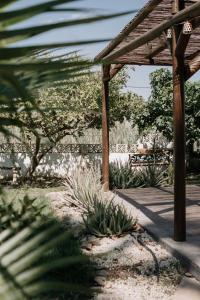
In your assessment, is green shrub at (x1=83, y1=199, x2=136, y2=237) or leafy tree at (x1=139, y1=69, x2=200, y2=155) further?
leafy tree at (x1=139, y1=69, x2=200, y2=155)

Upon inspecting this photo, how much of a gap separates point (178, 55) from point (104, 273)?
2724mm

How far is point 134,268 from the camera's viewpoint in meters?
4.62

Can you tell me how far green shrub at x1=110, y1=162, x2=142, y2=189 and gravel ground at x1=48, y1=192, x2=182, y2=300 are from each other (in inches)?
188

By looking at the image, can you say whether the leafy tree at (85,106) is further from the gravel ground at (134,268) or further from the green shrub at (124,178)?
the gravel ground at (134,268)

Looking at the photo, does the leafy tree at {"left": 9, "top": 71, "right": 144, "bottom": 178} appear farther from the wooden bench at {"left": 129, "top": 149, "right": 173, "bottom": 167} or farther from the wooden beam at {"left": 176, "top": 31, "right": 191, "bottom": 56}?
the wooden beam at {"left": 176, "top": 31, "right": 191, "bottom": 56}

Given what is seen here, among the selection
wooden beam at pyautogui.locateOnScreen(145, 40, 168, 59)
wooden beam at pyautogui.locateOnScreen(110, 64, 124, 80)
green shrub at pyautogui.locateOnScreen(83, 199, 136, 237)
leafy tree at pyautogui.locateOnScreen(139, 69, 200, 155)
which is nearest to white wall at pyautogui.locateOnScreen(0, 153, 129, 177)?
leafy tree at pyautogui.locateOnScreen(139, 69, 200, 155)

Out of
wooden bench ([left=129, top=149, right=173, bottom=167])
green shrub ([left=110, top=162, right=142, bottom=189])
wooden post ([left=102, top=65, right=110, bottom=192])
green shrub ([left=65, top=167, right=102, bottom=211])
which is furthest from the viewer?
wooden bench ([left=129, top=149, right=173, bottom=167])

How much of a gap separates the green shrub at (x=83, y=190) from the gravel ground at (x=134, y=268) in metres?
1.49

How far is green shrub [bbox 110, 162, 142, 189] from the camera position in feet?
36.9

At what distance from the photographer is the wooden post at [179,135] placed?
5.44 metres

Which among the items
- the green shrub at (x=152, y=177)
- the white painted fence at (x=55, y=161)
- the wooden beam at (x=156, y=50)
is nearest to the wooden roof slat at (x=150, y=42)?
the wooden beam at (x=156, y=50)

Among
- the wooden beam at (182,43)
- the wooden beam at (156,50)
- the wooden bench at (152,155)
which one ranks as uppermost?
the wooden beam at (156,50)

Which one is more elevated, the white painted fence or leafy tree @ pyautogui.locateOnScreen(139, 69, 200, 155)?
leafy tree @ pyautogui.locateOnScreen(139, 69, 200, 155)

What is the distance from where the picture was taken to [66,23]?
53 centimetres
